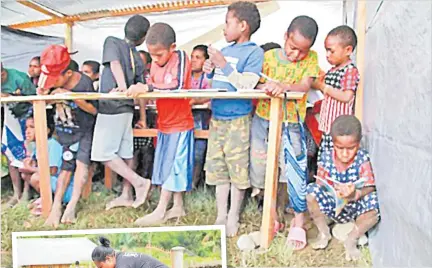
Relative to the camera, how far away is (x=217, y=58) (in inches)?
35.1

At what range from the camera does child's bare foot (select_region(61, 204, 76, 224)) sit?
0.89 metres

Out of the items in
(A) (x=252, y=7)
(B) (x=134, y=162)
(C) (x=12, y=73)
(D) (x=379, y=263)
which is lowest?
(D) (x=379, y=263)

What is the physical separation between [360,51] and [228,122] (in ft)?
0.74

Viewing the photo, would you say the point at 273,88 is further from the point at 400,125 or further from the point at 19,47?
the point at 19,47

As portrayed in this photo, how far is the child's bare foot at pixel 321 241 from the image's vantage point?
882 mm

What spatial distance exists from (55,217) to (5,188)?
9 centimetres

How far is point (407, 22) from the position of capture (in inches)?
29.6

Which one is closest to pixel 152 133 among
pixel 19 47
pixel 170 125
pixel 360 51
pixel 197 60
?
pixel 170 125

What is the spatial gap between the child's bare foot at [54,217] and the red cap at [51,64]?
18cm

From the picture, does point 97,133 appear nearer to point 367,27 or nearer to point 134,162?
point 134,162

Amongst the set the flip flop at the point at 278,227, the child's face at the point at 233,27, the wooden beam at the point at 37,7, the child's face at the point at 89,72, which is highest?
the wooden beam at the point at 37,7

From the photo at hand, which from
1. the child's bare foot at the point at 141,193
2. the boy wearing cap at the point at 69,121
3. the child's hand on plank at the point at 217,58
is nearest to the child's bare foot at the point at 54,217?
the boy wearing cap at the point at 69,121

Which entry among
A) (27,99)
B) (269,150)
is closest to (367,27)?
(269,150)

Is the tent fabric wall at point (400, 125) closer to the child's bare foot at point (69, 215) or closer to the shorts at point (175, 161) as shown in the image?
the shorts at point (175, 161)
